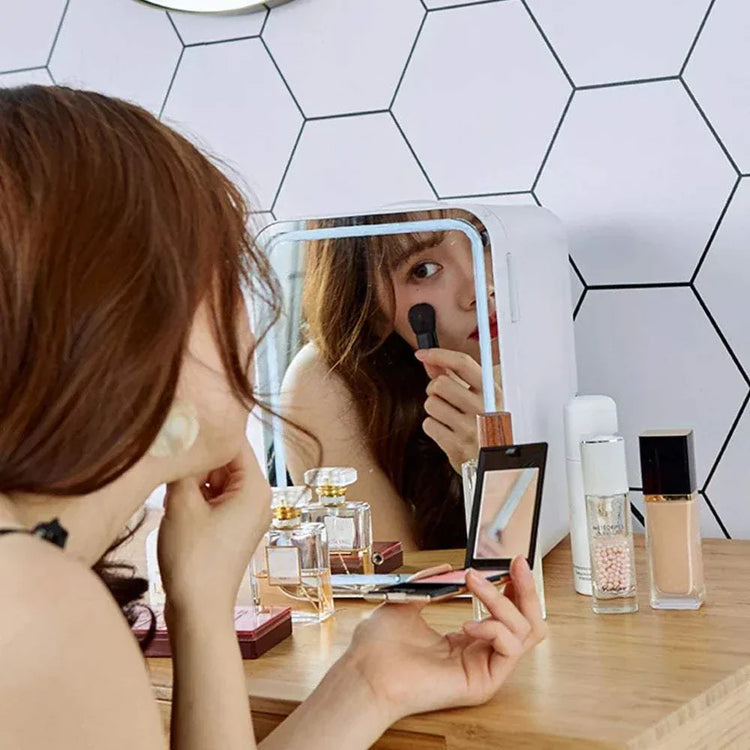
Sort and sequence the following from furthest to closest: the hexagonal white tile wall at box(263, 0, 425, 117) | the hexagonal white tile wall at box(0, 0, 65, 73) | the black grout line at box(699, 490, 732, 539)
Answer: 1. the hexagonal white tile wall at box(0, 0, 65, 73)
2. the hexagonal white tile wall at box(263, 0, 425, 117)
3. the black grout line at box(699, 490, 732, 539)

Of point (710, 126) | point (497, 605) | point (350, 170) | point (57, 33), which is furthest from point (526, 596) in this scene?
point (57, 33)

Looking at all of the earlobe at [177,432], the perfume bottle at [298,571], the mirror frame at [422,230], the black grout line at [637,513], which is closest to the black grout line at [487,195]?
the mirror frame at [422,230]

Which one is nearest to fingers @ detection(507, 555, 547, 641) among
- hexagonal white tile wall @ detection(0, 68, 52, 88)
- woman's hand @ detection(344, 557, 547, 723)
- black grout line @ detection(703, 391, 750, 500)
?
woman's hand @ detection(344, 557, 547, 723)

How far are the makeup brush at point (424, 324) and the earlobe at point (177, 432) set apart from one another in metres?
0.43

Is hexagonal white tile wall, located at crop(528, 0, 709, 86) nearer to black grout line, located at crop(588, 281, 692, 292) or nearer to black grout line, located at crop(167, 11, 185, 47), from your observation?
black grout line, located at crop(588, 281, 692, 292)

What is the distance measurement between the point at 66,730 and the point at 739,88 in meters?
0.97

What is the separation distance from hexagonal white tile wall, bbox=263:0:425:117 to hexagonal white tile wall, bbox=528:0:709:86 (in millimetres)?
173

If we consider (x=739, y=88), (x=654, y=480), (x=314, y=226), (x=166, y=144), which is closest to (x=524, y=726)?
(x=654, y=480)

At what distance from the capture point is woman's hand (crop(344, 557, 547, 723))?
0.89m

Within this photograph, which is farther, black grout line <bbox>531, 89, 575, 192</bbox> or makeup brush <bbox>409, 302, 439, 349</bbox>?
black grout line <bbox>531, 89, 575, 192</bbox>

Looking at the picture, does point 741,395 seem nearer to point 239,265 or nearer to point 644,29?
point 644,29

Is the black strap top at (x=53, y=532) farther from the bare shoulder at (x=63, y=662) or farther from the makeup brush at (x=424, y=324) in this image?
the makeup brush at (x=424, y=324)

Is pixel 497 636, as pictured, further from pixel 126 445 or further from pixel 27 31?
pixel 27 31

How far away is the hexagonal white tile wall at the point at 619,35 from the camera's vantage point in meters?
1.31
